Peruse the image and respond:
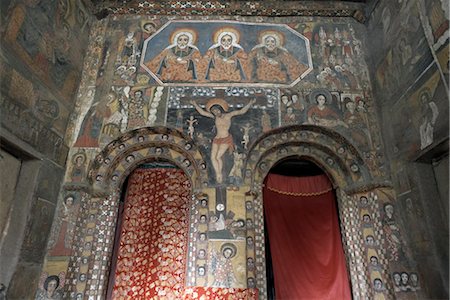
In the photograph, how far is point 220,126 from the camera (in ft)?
19.4

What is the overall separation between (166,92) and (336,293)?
490cm

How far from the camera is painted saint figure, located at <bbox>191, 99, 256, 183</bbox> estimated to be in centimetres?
565

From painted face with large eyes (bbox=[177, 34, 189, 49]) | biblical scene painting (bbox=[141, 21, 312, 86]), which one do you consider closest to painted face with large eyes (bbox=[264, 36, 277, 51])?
biblical scene painting (bbox=[141, 21, 312, 86])

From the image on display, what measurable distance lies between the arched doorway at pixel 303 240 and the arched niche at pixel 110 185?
1.59 meters

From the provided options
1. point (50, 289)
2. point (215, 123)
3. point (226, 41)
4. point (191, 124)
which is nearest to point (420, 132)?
point (215, 123)

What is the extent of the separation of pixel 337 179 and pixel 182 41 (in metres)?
4.39

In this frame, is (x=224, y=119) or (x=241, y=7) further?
(x=241, y=7)

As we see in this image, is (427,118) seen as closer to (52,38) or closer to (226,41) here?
(226,41)

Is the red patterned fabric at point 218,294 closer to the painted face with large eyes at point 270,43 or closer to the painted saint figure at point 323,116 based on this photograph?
the painted saint figure at point 323,116

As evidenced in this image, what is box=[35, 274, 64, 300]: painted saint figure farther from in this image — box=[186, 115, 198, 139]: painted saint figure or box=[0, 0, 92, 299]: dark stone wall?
box=[186, 115, 198, 139]: painted saint figure

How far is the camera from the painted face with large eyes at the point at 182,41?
6762 millimetres

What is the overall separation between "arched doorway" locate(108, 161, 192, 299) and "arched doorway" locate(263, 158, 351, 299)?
177 centimetres

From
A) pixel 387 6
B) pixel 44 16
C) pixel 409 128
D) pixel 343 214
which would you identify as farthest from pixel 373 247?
pixel 44 16

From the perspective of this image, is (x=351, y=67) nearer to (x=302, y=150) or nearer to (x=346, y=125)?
(x=346, y=125)
